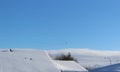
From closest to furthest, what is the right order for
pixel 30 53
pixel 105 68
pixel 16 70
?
pixel 105 68
pixel 16 70
pixel 30 53

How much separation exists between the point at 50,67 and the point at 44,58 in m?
2.10

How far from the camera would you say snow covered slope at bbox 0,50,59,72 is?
27384mm

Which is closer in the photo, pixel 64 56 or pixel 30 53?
pixel 30 53

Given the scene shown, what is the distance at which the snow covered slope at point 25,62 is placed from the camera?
→ 27.4 meters

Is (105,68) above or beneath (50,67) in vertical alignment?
beneath

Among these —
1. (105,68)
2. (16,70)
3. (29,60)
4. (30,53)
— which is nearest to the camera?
(105,68)

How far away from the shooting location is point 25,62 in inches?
1123

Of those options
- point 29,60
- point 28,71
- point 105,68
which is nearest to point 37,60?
point 29,60

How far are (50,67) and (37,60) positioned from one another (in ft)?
5.75

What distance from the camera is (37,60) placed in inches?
1156

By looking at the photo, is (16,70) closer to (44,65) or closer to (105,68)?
(44,65)

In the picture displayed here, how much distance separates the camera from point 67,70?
28266 millimetres

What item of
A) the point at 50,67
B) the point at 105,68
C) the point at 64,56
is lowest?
the point at 105,68

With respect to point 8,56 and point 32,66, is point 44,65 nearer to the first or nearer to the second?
point 32,66
